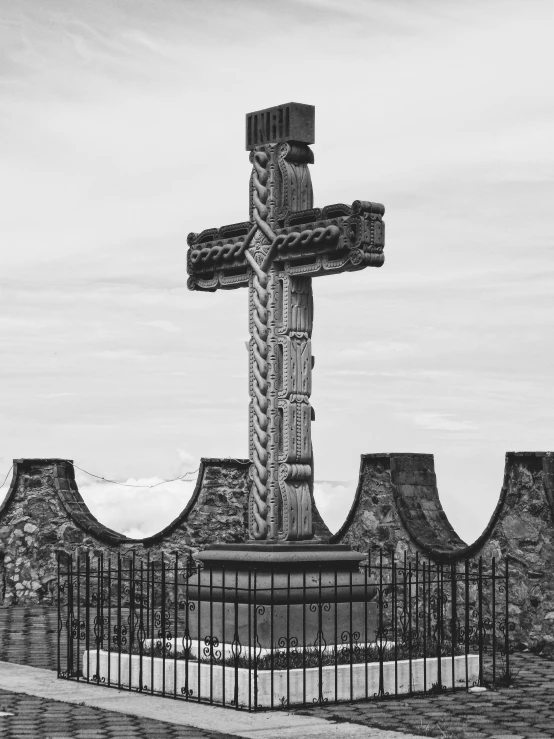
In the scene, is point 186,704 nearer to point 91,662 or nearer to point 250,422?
point 91,662

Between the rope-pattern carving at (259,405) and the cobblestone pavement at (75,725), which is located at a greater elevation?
the rope-pattern carving at (259,405)

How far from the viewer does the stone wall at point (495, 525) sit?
45.3ft

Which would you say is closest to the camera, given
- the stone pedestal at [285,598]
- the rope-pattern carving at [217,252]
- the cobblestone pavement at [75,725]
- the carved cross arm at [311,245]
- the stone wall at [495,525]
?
the cobblestone pavement at [75,725]

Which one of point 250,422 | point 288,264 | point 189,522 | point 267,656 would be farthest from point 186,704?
point 189,522

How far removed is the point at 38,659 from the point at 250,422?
10.4 feet

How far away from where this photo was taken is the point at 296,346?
11859 mm

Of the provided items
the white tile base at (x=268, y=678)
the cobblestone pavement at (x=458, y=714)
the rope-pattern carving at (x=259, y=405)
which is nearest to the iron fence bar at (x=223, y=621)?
the white tile base at (x=268, y=678)

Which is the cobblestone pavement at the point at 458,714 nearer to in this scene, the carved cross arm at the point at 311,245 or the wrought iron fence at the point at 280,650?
the wrought iron fence at the point at 280,650

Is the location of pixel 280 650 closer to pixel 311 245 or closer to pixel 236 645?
pixel 236 645

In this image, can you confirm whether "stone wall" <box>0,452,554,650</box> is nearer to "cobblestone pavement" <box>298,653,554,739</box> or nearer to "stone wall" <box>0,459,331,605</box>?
"stone wall" <box>0,459,331,605</box>

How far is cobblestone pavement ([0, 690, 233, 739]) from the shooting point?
9023mm

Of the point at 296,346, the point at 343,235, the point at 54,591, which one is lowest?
the point at 54,591

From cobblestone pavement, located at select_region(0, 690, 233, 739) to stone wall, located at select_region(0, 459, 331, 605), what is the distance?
24.9 ft

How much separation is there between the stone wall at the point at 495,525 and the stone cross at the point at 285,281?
9.97 ft
